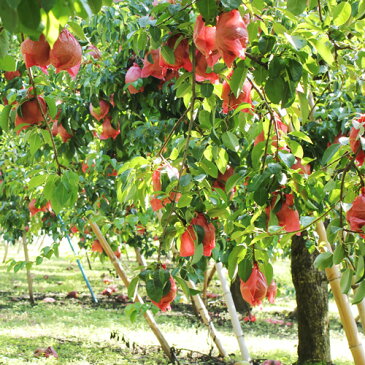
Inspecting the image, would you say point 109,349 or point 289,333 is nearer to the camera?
point 109,349

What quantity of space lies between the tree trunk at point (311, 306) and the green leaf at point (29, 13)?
10.6 ft

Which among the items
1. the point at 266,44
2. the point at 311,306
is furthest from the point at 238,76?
the point at 311,306

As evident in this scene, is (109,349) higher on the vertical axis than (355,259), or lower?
lower

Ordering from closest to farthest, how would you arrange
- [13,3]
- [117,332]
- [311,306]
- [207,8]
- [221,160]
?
[13,3] < [207,8] < [221,160] < [311,306] < [117,332]

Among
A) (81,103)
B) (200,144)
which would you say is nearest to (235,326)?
(81,103)

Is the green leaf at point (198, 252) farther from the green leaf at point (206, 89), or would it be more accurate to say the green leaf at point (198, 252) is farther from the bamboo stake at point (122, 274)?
the bamboo stake at point (122, 274)

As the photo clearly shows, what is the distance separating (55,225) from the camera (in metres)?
3.45

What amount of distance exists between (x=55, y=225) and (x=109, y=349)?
1.39 metres

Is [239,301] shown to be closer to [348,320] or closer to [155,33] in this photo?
[348,320]

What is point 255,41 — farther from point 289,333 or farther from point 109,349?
point 289,333

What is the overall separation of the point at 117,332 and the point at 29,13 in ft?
14.5

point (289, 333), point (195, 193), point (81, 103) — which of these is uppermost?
point (81, 103)

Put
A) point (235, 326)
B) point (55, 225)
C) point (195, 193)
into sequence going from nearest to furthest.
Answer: point (195, 193), point (235, 326), point (55, 225)

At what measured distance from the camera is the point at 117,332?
4.61 meters
